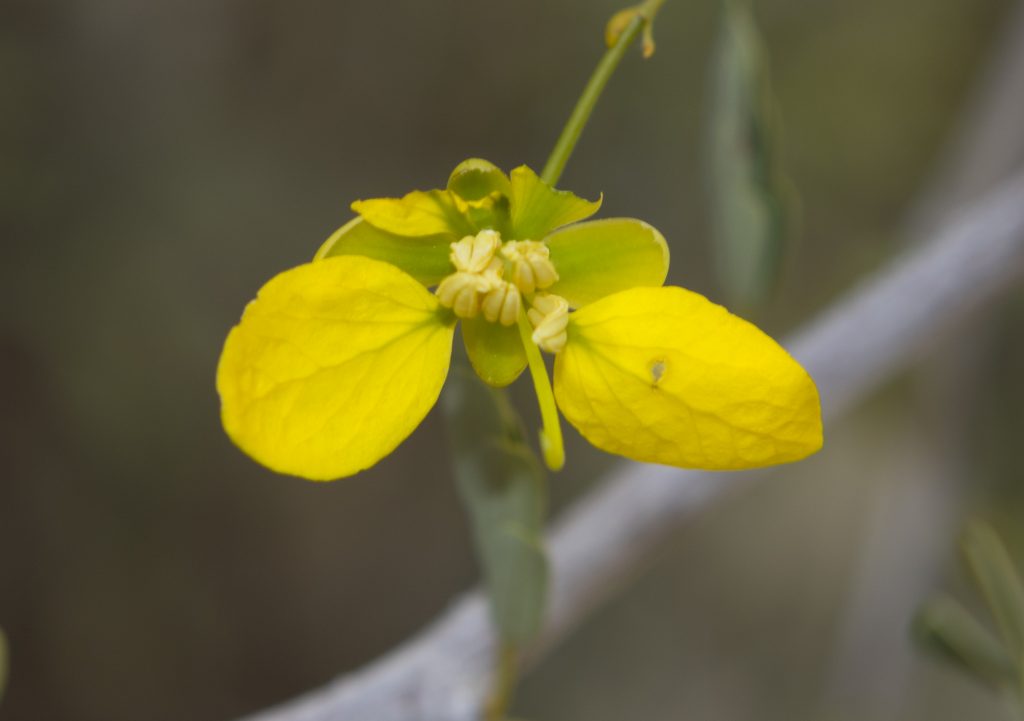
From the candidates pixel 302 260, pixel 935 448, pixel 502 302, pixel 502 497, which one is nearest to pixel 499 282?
pixel 502 302

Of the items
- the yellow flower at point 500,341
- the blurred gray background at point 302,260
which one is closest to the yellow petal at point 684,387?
the yellow flower at point 500,341

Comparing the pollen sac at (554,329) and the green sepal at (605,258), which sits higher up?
the green sepal at (605,258)

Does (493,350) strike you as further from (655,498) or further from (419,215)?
(655,498)

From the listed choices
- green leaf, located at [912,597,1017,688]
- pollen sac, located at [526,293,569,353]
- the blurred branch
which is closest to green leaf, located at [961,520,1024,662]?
green leaf, located at [912,597,1017,688]

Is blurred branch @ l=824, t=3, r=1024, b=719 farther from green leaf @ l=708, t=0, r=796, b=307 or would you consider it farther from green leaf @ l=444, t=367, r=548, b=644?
green leaf @ l=444, t=367, r=548, b=644

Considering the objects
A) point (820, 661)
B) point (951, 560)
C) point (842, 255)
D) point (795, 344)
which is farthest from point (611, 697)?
point (795, 344)

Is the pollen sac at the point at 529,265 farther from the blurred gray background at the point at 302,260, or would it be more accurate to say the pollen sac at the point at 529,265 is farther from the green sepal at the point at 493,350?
the blurred gray background at the point at 302,260
